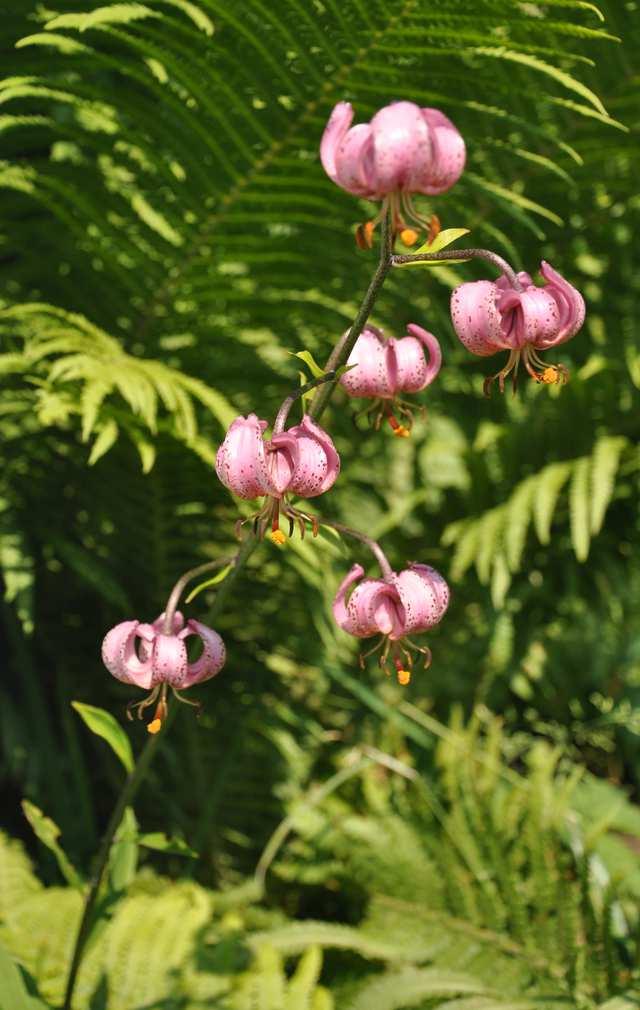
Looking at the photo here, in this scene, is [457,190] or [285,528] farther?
[457,190]

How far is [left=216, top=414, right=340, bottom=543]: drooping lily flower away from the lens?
0.66 metres

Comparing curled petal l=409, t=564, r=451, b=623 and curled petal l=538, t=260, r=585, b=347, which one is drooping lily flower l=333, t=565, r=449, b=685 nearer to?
curled petal l=409, t=564, r=451, b=623

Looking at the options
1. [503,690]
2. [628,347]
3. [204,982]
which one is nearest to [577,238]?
[628,347]

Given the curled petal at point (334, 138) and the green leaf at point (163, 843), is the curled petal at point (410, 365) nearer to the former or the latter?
the curled petal at point (334, 138)

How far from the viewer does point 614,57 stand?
59.6 inches

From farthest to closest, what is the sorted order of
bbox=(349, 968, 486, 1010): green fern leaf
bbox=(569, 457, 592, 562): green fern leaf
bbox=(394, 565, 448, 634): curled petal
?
bbox=(569, 457, 592, 562): green fern leaf
bbox=(349, 968, 486, 1010): green fern leaf
bbox=(394, 565, 448, 634): curled petal

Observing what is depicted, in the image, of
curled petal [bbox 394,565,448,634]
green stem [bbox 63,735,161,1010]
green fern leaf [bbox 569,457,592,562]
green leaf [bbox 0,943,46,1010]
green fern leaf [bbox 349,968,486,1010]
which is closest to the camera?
curled petal [bbox 394,565,448,634]

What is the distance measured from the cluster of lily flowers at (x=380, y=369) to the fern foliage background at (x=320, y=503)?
1.37ft

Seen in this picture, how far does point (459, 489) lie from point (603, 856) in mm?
699

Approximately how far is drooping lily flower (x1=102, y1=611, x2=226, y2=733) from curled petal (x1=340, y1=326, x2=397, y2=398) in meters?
0.22

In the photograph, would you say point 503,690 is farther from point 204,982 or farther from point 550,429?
point 204,982

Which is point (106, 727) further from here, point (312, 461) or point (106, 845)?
point (312, 461)

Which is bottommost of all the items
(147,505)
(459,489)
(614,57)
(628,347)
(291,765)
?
(291,765)

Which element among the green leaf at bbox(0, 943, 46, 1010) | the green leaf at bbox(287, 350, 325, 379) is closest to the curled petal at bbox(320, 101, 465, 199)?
the green leaf at bbox(287, 350, 325, 379)
